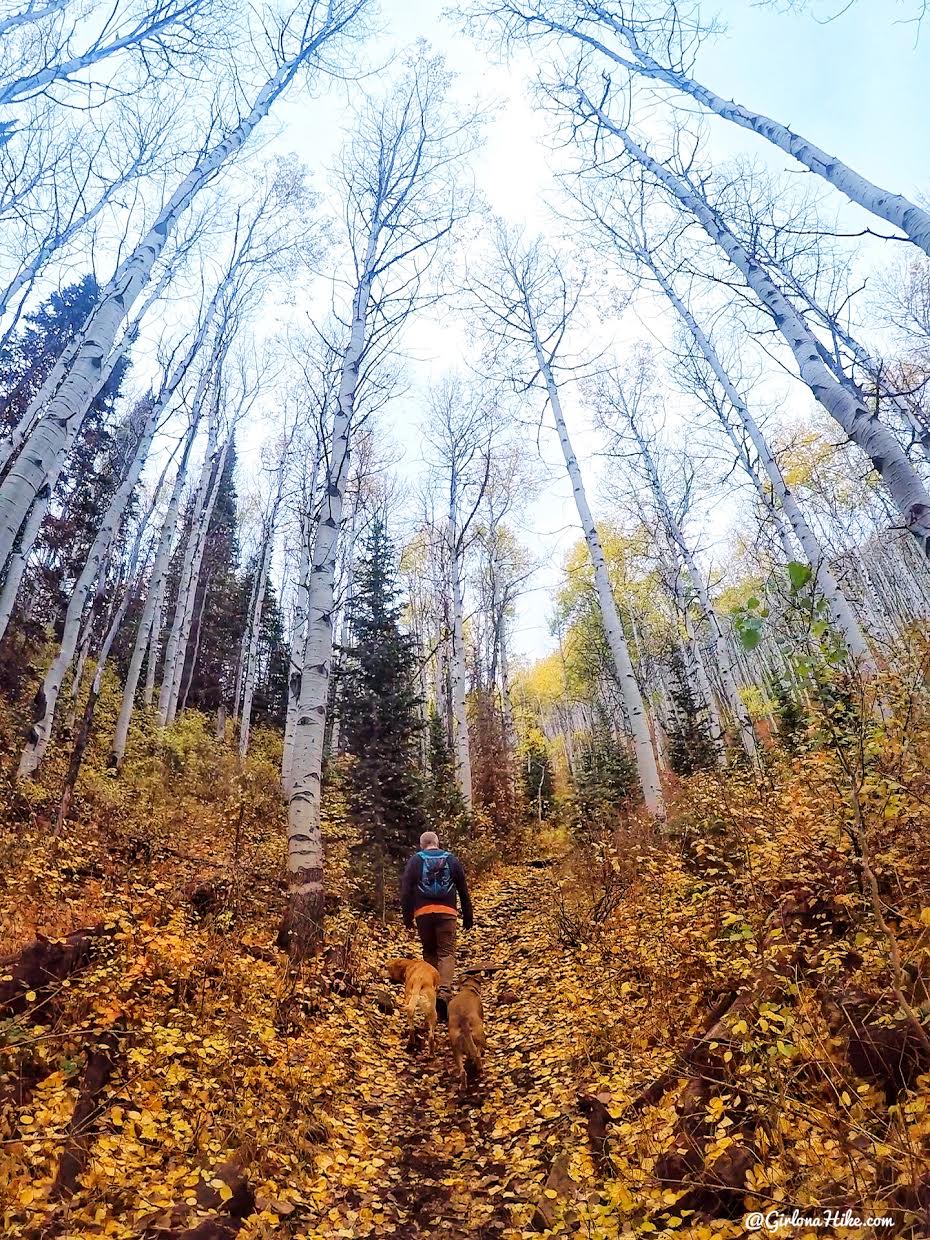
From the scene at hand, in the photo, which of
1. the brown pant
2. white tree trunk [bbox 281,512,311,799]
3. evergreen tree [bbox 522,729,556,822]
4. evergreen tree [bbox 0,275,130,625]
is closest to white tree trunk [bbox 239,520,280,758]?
white tree trunk [bbox 281,512,311,799]

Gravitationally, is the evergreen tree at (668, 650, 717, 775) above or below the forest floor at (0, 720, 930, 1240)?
above

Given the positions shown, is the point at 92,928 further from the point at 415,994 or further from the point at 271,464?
the point at 271,464

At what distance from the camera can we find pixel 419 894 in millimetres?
6090

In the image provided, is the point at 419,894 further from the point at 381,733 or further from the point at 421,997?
the point at 381,733

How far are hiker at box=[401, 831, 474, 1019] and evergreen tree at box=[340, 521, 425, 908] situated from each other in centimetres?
254

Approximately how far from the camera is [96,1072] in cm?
337

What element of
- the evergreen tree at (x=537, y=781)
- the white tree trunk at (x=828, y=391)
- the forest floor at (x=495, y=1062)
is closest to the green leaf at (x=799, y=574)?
the forest floor at (x=495, y=1062)

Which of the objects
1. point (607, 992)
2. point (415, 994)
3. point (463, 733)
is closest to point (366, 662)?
point (463, 733)

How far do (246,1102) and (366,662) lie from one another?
7244 millimetres

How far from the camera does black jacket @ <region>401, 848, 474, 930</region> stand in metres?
6.04

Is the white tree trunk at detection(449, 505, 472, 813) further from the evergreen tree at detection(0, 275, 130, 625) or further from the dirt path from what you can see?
the evergreen tree at detection(0, 275, 130, 625)

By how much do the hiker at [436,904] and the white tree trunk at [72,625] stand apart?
222 inches

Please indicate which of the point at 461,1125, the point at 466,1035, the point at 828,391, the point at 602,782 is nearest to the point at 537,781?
the point at 602,782

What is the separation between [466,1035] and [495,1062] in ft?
1.41
